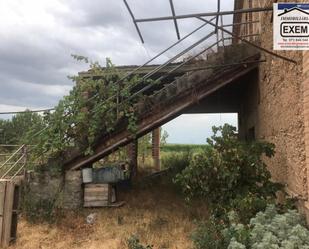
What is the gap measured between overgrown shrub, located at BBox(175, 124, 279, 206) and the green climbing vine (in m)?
3.93

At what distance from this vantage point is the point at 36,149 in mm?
10172

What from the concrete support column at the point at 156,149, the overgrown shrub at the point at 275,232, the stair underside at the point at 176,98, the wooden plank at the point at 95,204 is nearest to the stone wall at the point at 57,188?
the wooden plank at the point at 95,204

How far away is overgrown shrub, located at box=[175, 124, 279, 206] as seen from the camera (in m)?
5.80

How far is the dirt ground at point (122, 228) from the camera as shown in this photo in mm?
8219

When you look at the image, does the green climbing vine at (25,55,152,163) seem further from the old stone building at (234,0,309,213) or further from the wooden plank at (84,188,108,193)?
the old stone building at (234,0,309,213)

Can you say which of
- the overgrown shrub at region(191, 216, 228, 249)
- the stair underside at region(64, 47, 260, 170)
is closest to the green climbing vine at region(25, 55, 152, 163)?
the stair underside at region(64, 47, 260, 170)

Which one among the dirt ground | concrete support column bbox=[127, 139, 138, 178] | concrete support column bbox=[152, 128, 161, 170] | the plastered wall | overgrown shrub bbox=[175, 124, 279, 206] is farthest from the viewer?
concrete support column bbox=[152, 128, 161, 170]

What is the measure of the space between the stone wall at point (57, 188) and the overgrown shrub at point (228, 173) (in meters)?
4.86

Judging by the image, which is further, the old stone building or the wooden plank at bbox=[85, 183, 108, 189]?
the wooden plank at bbox=[85, 183, 108, 189]

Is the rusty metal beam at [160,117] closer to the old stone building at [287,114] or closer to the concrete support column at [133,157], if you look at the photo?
the old stone building at [287,114]

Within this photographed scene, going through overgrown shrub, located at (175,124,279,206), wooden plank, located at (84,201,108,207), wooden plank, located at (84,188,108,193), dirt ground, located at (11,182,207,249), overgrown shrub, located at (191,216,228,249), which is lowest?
dirt ground, located at (11,182,207,249)

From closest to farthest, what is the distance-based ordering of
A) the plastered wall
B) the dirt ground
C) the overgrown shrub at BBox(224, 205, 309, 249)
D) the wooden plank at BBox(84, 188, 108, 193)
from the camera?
the overgrown shrub at BBox(224, 205, 309, 249), the plastered wall, the dirt ground, the wooden plank at BBox(84, 188, 108, 193)

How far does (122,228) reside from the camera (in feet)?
29.6

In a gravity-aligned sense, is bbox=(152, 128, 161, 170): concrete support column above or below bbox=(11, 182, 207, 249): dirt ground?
above
